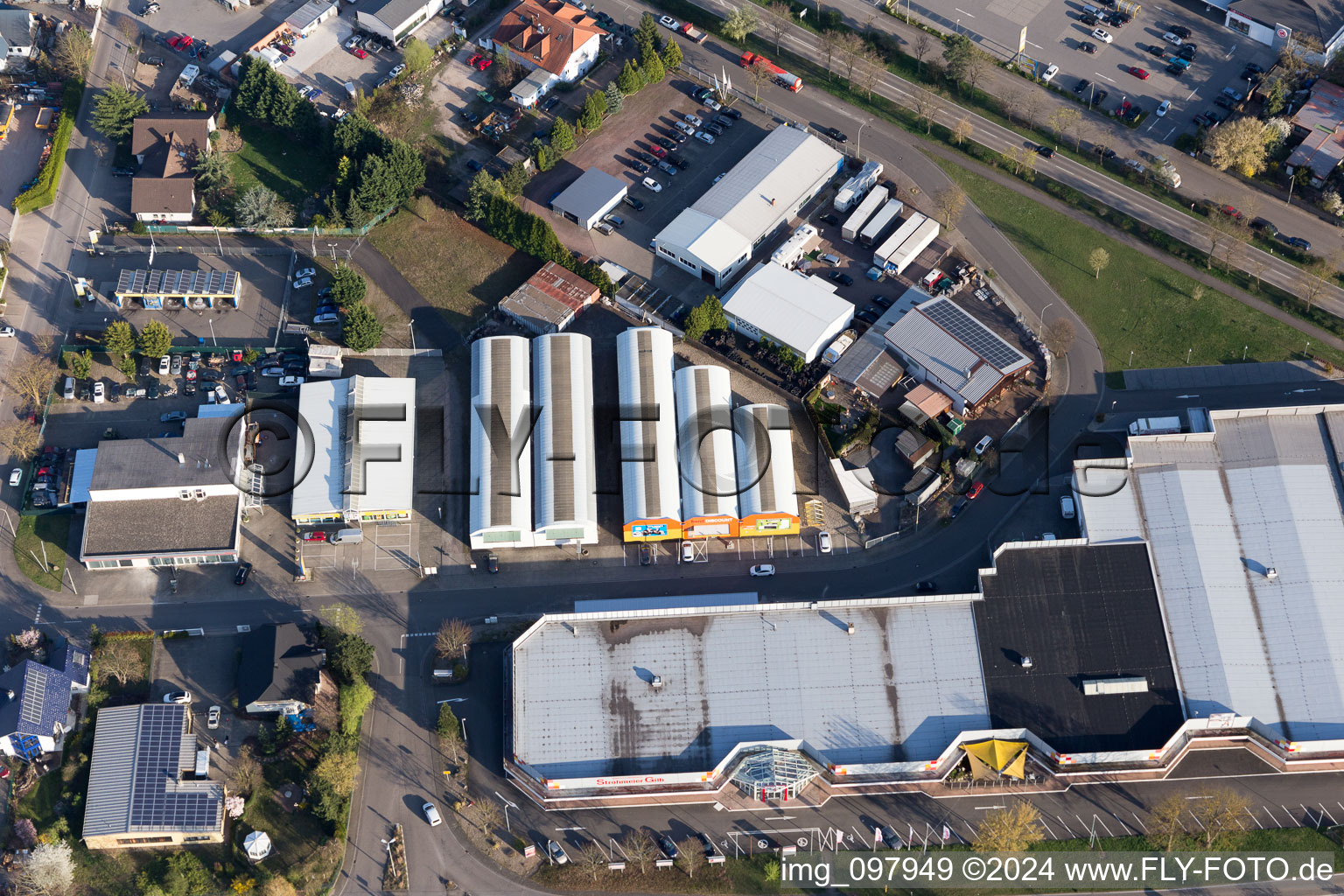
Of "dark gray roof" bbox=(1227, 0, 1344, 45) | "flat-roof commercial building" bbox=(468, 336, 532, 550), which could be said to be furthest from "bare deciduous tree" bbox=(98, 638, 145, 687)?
"dark gray roof" bbox=(1227, 0, 1344, 45)

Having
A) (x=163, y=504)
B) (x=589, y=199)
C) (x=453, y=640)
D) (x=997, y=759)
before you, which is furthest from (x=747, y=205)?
(x=163, y=504)

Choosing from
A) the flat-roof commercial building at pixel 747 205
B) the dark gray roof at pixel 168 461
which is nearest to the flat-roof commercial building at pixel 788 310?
the flat-roof commercial building at pixel 747 205

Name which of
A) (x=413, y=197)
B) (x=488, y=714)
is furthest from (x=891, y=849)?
(x=413, y=197)

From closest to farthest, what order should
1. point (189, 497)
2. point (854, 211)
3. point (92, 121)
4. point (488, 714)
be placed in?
point (488, 714), point (189, 497), point (854, 211), point (92, 121)

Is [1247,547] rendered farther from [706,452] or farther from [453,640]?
[453,640]

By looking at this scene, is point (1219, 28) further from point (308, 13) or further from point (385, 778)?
point (385, 778)

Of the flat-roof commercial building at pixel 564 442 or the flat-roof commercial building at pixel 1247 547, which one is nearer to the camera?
the flat-roof commercial building at pixel 1247 547

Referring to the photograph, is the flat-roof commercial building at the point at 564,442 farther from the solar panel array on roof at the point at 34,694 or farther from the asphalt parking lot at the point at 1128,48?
the asphalt parking lot at the point at 1128,48
